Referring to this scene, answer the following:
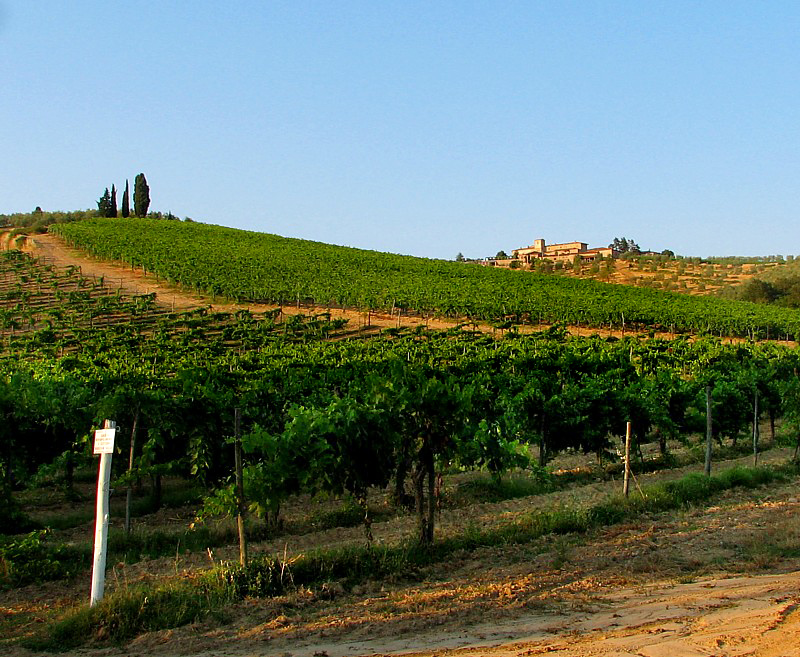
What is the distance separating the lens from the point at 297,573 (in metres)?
7.95

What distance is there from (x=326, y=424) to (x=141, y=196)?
350 feet

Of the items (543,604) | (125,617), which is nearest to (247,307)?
(125,617)

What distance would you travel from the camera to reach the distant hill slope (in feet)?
177

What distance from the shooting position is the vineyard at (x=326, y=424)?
876 centimetres

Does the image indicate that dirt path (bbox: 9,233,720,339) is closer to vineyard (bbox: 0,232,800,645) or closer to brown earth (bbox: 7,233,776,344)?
brown earth (bbox: 7,233,776,344)

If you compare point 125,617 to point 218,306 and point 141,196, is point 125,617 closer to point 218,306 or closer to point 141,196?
point 218,306

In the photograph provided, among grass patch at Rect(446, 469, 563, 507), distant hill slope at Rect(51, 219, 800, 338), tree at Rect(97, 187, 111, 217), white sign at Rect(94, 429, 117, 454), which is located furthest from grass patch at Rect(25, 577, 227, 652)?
tree at Rect(97, 187, 111, 217)

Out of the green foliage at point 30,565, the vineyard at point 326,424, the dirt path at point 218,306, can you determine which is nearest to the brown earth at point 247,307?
the dirt path at point 218,306

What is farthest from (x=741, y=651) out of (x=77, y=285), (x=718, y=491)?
(x=77, y=285)

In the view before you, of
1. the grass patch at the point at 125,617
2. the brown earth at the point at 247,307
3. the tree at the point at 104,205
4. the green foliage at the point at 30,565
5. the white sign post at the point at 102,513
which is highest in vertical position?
the tree at the point at 104,205

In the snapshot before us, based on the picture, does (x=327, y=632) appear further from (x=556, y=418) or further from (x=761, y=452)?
(x=761, y=452)

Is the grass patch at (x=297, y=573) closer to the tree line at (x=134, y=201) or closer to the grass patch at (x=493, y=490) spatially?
the grass patch at (x=493, y=490)

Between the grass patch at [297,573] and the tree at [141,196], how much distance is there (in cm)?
10583

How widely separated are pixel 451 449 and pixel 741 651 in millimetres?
4498
